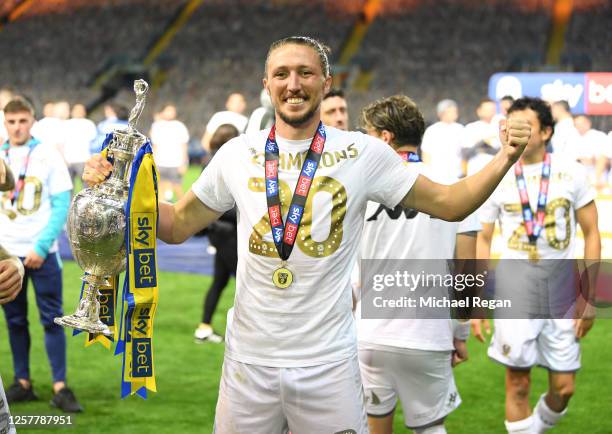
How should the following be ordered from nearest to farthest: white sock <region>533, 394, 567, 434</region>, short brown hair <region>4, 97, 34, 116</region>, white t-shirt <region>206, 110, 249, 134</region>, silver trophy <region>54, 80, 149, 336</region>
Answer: silver trophy <region>54, 80, 149, 336</region> → white sock <region>533, 394, 567, 434</region> → short brown hair <region>4, 97, 34, 116</region> → white t-shirt <region>206, 110, 249, 134</region>

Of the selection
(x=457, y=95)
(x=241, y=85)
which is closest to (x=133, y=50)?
(x=241, y=85)

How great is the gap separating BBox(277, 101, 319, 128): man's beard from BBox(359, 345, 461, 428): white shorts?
1.45m

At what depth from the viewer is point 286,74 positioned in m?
3.39

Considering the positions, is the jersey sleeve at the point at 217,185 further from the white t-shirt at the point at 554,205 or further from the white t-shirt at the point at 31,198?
the white t-shirt at the point at 31,198

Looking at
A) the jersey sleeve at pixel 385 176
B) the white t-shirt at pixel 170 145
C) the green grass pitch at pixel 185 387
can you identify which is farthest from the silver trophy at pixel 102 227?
the white t-shirt at pixel 170 145

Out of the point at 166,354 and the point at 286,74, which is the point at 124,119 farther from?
the point at 286,74

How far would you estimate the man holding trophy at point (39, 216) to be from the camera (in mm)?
6402

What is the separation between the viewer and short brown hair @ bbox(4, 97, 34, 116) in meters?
6.40

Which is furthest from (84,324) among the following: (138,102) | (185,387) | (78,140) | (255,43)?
(255,43)

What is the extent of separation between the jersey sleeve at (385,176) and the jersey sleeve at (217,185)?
49 centimetres

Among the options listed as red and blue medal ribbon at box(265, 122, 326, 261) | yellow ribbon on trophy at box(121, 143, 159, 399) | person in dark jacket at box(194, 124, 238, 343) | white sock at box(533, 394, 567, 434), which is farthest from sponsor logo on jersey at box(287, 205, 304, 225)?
person in dark jacket at box(194, 124, 238, 343)

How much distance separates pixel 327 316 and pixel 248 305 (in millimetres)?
281

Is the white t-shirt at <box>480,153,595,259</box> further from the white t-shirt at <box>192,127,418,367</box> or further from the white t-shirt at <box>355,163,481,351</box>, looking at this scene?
the white t-shirt at <box>192,127,418,367</box>

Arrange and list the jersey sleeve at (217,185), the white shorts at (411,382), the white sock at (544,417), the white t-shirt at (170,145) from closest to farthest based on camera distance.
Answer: the jersey sleeve at (217,185) → the white shorts at (411,382) → the white sock at (544,417) → the white t-shirt at (170,145)
